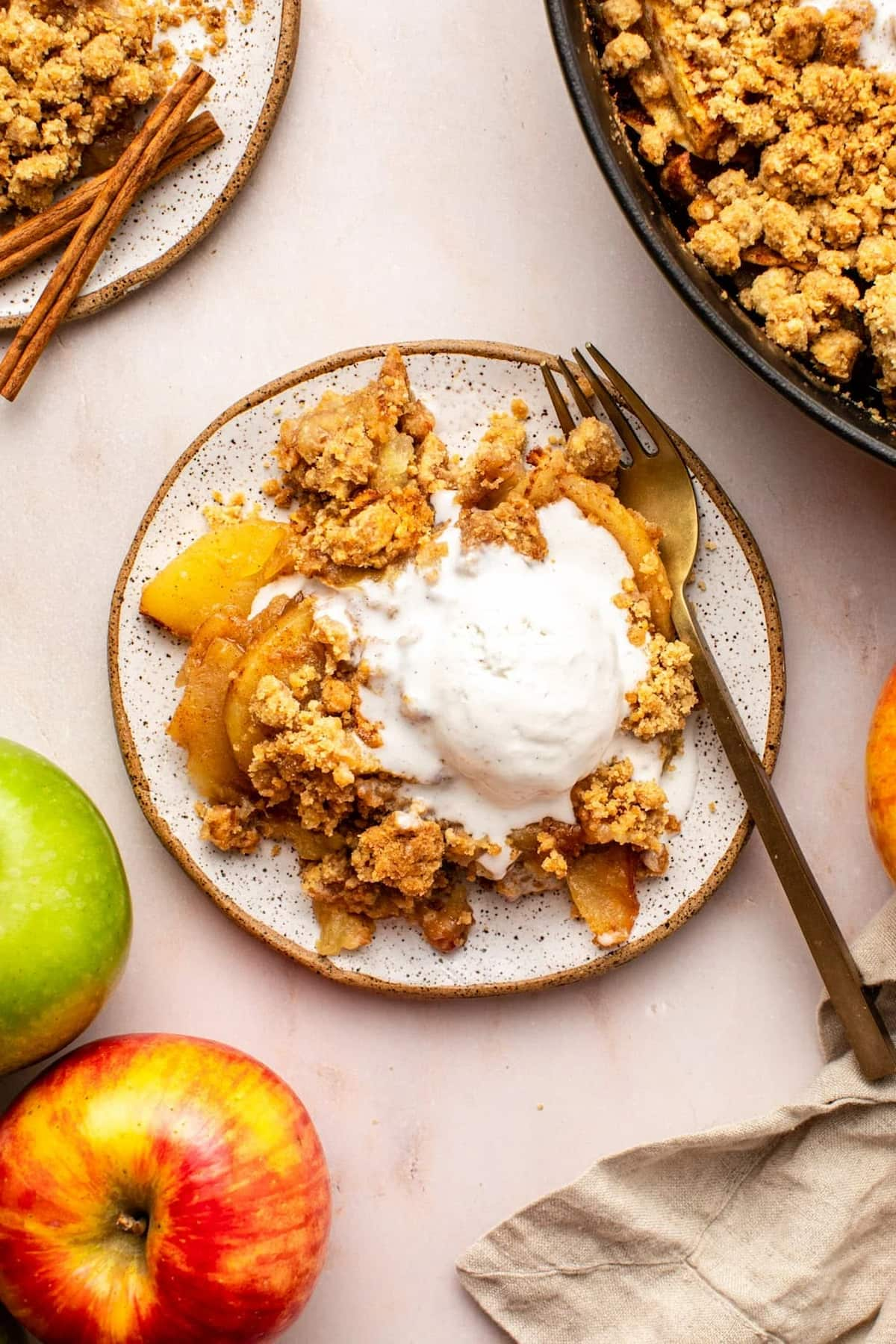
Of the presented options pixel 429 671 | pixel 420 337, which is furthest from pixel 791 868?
pixel 420 337

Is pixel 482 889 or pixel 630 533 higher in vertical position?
pixel 630 533

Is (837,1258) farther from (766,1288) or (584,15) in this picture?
(584,15)

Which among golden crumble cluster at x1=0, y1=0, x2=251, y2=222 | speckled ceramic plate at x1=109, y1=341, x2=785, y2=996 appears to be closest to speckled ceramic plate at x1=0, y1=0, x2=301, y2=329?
golden crumble cluster at x1=0, y1=0, x2=251, y2=222

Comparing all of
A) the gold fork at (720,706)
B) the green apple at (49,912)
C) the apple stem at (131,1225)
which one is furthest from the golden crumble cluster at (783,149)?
the apple stem at (131,1225)

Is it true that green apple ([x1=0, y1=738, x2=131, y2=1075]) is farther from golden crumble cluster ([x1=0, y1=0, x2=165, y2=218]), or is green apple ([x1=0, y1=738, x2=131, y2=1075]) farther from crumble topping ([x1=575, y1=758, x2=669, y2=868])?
golden crumble cluster ([x1=0, y1=0, x2=165, y2=218])

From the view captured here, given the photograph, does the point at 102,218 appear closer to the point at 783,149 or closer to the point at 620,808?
the point at 783,149
